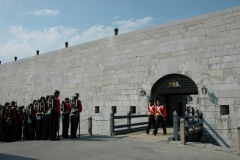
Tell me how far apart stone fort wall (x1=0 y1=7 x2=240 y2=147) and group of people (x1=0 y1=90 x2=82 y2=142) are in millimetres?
3915

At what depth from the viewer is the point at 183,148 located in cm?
730

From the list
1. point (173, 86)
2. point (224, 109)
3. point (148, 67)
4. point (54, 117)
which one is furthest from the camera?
point (148, 67)

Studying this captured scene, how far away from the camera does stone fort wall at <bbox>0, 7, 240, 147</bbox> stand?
9.93 m

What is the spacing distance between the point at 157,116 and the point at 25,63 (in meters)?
13.7

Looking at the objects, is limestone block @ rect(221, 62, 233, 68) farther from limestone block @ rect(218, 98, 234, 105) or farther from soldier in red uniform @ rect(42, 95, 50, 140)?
soldier in red uniform @ rect(42, 95, 50, 140)

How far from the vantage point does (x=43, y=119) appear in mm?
9367

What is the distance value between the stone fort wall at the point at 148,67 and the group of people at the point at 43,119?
3.91 metres

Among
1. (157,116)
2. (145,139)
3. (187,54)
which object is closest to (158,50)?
(187,54)

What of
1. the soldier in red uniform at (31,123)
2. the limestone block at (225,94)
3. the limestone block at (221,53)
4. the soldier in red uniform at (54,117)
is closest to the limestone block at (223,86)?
the limestone block at (225,94)

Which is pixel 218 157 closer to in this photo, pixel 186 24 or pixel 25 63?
pixel 186 24

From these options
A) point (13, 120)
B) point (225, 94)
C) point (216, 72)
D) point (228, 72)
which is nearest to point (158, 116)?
point (225, 94)

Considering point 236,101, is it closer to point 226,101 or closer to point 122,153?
point 226,101

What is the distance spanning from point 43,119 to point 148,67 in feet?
18.8

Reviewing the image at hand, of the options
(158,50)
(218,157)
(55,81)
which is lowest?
(218,157)
